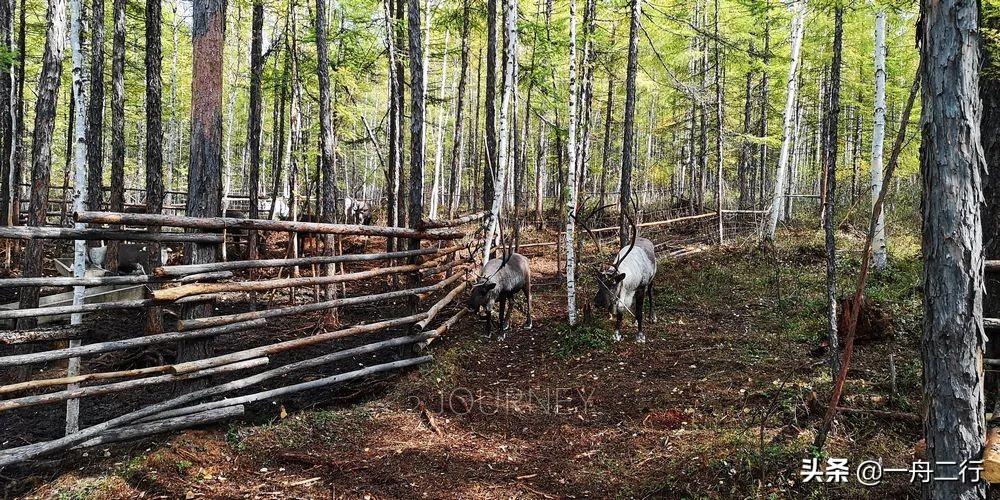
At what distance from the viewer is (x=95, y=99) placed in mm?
9578

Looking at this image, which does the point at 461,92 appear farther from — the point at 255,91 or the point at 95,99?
the point at 95,99

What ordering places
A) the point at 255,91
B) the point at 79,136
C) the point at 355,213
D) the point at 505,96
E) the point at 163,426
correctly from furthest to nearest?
the point at 355,213
the point at 255,91
the point at 505,96
the point at 79,136
the point at 163,426

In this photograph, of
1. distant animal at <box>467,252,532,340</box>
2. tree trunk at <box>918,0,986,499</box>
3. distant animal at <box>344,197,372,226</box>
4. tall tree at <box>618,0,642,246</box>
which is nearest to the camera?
tree trunk at <box>918,0,986,499</box>

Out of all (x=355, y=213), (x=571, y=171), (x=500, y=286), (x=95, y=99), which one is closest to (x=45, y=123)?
(x=95, y=99)

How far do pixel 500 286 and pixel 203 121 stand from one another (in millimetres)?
5390

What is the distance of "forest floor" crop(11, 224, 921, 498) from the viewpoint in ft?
13.3

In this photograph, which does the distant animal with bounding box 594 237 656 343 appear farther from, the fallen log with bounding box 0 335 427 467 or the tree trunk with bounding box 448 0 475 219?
the tree trunk with bounding box 448 0 475 219

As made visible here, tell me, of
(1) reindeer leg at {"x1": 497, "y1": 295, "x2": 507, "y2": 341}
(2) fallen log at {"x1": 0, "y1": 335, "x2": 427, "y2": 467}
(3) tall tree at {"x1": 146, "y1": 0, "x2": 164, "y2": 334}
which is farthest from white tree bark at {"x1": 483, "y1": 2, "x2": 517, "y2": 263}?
(3) tall tree at {"x1": 146, "y1": 0, "x2": 164, "y2": 334}

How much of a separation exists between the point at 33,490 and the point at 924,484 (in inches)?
232

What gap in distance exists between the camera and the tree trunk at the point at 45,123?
22.4ft

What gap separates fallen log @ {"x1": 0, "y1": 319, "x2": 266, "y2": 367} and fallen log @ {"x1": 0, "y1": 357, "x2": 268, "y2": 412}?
0.93 feet

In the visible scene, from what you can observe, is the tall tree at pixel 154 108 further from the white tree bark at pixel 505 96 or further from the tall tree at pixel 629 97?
the tall tree at pixel 629 97

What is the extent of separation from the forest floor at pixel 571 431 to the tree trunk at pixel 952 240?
3.75 feet

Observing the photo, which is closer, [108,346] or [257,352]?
[108,346]
